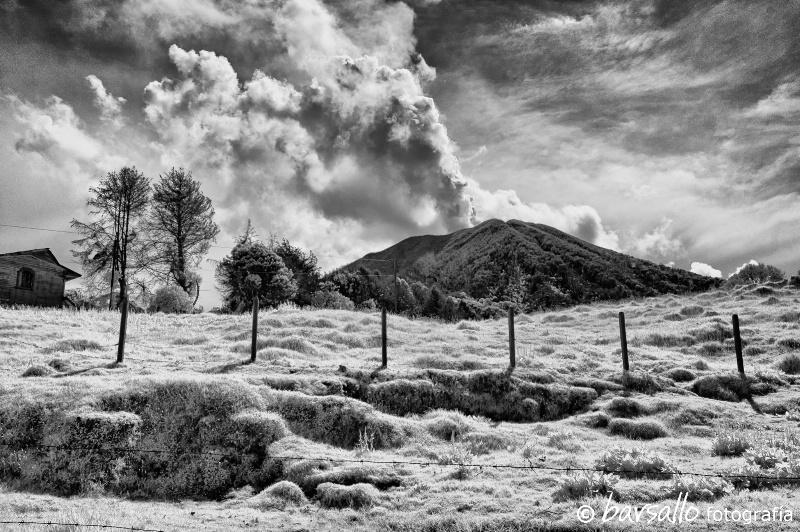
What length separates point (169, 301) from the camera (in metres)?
43.8

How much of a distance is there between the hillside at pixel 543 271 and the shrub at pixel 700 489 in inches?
2804

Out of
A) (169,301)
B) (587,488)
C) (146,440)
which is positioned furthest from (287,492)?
(169,301)

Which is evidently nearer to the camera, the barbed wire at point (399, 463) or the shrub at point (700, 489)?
the shrub at point (700, 489)

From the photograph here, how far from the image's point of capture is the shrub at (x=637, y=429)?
1395cm

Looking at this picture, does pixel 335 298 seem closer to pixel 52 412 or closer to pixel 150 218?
pixel 150 218

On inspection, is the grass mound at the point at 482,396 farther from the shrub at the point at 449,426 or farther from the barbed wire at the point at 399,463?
the barbed wire at the point at 399,463

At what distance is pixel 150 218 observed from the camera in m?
52.3

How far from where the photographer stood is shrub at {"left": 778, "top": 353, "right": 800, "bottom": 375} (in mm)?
20625

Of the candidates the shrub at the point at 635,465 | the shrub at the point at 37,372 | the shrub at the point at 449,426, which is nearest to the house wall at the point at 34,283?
the shrub at the point at 37,372

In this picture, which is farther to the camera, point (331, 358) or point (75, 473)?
point (331, 358)

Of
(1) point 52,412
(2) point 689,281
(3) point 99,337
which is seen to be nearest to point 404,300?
(3) point 99,337

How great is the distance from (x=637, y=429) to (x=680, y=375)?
6.48 meters

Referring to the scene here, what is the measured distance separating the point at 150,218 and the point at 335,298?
19439 millimetres

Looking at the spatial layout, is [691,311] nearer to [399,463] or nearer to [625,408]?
[625,408]
